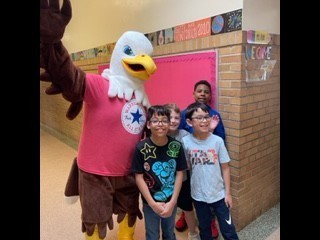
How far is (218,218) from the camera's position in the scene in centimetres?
172

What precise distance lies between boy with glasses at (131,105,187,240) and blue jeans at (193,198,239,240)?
25 centimetres

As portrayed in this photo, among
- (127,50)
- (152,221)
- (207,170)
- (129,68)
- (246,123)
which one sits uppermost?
(127,50)

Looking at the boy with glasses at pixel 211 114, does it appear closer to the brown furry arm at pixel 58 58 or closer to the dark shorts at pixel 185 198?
the dark shorts at pixel 185 198

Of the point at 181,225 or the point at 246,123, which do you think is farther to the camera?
the point at 181,225

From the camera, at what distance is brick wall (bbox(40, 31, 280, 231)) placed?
6.36ft

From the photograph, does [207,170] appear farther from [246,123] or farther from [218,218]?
[246,123]

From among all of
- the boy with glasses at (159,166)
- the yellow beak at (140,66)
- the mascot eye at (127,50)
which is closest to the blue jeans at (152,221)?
the boy with glasses at (159,166)

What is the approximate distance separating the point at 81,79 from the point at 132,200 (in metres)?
0.77

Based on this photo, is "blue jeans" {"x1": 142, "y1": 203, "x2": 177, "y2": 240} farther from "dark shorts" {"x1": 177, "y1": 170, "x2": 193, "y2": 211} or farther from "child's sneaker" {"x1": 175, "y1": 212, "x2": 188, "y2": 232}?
"child's sneaker" {"x1": 175, "y1": 212, "x2": 188, "y2": 232}

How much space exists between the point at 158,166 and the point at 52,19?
34.3 inches

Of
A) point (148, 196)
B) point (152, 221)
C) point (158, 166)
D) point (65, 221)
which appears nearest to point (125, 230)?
point (152, 221)

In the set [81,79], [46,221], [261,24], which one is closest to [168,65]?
[261,24]

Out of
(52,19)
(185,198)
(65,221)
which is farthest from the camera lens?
(65,221)
